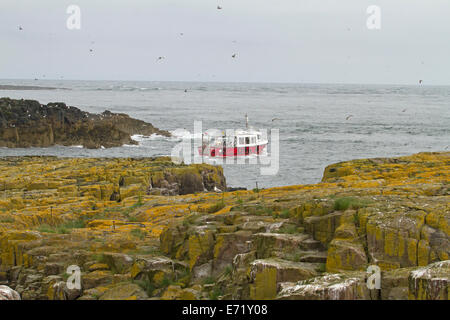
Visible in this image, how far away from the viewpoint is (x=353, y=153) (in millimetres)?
56000

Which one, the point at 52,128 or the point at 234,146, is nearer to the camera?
the point at 234,146

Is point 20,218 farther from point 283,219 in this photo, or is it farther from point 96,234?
point 283,219

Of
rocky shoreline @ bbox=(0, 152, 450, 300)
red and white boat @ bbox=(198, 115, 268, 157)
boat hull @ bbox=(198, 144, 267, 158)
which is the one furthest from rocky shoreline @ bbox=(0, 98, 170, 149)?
rocky shoreline @ bbox=(0, 152, 450, 300)

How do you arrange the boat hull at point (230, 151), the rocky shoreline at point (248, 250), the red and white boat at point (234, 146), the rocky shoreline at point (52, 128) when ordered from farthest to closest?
1. the rocky shoreline at point (52, 128)
2. the red and white boat at point (234, 146)
3. the boat hull at point (230, 151)
4. the rocky shoreline at point (248, 250)

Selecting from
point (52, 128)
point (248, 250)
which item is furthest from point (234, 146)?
point (248, 250)

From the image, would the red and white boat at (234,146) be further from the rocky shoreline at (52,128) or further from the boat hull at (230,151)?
the rocky shoreline at (52,128)

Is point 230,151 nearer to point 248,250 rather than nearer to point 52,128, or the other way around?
point 52,128

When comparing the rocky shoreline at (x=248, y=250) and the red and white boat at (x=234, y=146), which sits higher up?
the rocky shoreline at (x=248, y=250)

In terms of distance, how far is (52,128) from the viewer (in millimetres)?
63906

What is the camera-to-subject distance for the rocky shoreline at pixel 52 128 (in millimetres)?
61188

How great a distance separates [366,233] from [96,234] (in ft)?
Result: 28.2

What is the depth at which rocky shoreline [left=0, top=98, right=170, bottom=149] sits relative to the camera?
6119 centimetres

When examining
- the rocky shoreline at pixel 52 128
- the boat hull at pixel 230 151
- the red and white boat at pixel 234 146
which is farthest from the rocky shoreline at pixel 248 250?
the rocky shoreline at pixel 52 128
